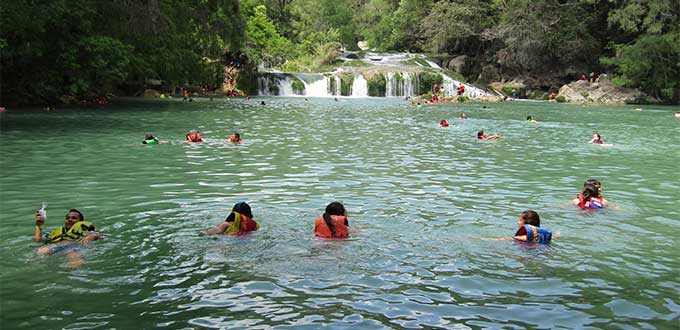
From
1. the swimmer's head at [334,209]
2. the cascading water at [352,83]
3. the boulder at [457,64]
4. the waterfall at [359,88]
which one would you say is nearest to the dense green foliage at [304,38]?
the boulder at [457,64]

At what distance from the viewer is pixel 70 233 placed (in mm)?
8375

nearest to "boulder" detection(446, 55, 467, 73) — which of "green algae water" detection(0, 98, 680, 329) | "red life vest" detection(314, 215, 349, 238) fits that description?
"green algae water" detection(0, 98, 680, 329)

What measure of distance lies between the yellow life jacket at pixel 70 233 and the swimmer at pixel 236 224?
1.68 meters

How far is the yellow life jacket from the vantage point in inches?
327

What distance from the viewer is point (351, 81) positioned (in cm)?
5638

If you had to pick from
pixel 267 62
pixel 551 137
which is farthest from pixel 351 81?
pixel 551 137

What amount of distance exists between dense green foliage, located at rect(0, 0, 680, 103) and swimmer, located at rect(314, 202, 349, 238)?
55.9 feet

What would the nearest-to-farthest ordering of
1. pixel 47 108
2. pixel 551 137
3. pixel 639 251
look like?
pixel 639 251 → pixel 551 137 → pixel 47 108

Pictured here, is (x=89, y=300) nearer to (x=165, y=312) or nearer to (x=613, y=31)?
(x=165, y=312)

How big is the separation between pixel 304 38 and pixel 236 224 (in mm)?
73149

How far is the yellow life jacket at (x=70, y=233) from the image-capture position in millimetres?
8312

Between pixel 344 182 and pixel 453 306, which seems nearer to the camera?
pixel 453 306

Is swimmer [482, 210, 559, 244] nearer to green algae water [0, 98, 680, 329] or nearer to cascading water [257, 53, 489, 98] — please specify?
green algae water [0, 98, 680, 329]

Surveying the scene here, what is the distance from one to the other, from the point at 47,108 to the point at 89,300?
28.6 meters
